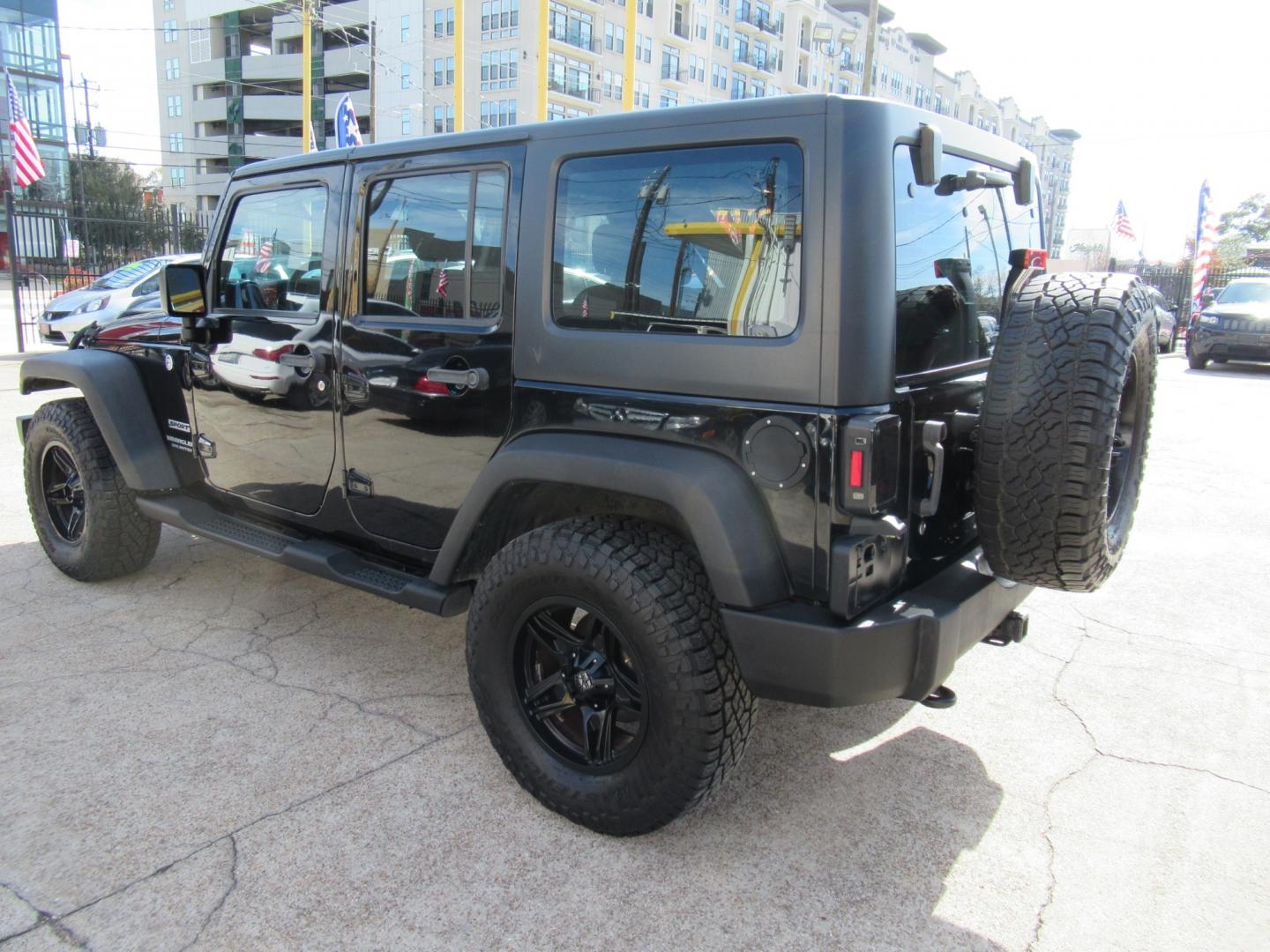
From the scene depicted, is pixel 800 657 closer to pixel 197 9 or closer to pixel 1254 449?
pixel 1254 449

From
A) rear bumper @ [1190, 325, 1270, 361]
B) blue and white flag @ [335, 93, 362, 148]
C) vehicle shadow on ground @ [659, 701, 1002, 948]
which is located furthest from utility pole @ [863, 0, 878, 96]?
vehicle shadow on ground @ [659, 701, 1002, 948]

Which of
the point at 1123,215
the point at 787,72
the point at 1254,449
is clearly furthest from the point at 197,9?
the point at 1254,449

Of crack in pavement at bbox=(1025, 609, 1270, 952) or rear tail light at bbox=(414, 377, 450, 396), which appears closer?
crack in pavement at bbox=(1025, 609, 1270, 952)

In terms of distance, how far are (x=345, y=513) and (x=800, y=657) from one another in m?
1.90

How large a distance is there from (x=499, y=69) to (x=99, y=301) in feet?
144

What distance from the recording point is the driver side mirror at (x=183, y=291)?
357cm

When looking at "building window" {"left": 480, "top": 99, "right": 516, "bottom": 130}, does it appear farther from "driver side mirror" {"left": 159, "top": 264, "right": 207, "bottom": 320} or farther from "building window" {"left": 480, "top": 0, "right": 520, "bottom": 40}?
"driver side mirror" {"left": 159, "top": 264, "right": 207, "bottom": 320}

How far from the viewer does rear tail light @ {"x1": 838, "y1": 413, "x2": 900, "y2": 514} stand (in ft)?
6.72

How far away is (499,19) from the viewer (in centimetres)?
5200

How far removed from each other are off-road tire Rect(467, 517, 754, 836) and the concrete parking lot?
0.16 meters

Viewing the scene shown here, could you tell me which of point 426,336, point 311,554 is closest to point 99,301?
point 311,554

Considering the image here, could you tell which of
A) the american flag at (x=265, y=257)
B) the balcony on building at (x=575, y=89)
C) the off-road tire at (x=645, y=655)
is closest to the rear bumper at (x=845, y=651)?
the off-road tire at (x=645, y=655)

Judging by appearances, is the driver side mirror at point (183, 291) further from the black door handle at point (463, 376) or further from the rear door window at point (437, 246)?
the black door handle at point (463, 376)

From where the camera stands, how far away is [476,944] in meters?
2.07
